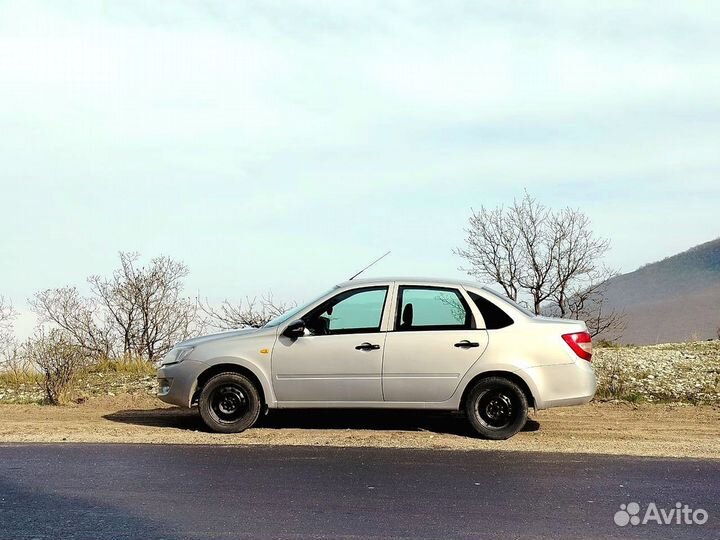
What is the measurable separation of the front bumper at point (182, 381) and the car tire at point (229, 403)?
0.17 metres

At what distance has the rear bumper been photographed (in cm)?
1004

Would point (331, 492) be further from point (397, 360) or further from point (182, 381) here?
point (182, 381)

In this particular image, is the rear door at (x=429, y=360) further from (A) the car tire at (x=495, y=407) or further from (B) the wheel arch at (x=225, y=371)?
(B) the wheel arch at (x=225, y=371)

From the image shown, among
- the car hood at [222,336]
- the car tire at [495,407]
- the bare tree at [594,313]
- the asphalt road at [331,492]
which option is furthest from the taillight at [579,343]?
the bare tree at [594,313]

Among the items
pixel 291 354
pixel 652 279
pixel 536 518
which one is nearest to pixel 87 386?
pixel 291 354

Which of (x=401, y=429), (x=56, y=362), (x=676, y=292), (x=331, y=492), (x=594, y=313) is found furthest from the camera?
(x=676, y=292)

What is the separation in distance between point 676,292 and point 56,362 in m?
60.0

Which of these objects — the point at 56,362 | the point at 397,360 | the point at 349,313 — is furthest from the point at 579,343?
the point at 56,362

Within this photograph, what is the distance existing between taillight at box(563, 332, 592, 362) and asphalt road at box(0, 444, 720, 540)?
1.56 metres

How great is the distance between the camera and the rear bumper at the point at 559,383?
10.0m

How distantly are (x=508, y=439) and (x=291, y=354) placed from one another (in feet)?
9.04

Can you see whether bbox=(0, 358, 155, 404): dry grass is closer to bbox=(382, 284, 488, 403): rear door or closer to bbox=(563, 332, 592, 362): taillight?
bbox=(382, 284, 488, 403): rear door

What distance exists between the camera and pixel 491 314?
1034 cm

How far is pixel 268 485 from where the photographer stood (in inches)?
299
